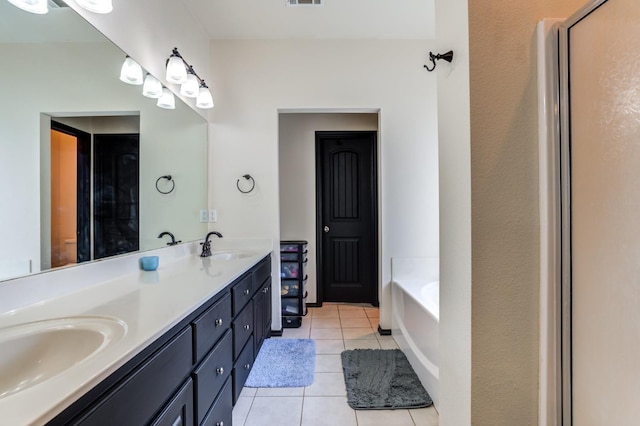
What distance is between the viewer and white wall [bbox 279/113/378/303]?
3541mm

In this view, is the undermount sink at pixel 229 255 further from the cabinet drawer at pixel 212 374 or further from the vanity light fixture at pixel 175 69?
the vanity light fixture at pixel 175 69

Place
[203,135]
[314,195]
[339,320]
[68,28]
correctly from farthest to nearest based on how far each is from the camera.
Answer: [314,195] < [339,320] < [203,135] < [68,28]

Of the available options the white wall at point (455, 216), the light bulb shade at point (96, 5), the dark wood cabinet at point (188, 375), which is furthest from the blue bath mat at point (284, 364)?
the light bulb shade at point (96, 5)

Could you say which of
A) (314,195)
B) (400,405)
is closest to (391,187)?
(314,195)

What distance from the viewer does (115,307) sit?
998mm

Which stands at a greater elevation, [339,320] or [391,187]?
[391,187]

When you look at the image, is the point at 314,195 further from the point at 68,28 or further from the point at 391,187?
the point at 68,28

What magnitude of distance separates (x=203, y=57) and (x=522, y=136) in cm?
264

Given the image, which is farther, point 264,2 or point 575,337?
point 264,2

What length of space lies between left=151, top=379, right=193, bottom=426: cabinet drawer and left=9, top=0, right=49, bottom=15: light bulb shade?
57.6 inches

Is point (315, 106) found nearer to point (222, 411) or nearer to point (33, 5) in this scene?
Result: point (33, 5)

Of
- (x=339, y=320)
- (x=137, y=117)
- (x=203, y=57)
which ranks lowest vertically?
(x=339, y=320)

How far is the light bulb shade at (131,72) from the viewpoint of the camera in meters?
1.53

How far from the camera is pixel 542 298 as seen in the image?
2.47 ft
